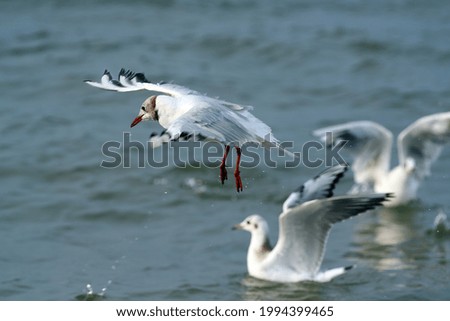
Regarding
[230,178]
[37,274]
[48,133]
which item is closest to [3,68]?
[48,133]

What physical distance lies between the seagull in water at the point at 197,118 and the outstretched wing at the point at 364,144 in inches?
91.5

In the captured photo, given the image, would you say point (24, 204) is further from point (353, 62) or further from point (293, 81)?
point (353, 62)

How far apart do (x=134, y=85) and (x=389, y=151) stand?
3069 millimetres

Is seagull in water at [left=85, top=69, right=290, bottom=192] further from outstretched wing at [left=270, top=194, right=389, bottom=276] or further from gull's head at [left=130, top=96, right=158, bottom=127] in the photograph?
outstretched wing at [left=270, top=194, right=389, bottom=276]

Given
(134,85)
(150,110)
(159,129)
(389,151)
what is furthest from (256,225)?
(159,129)

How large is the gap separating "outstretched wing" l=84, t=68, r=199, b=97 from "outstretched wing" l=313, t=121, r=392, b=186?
2.22 metres

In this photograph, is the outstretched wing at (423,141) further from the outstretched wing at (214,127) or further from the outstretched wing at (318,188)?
the outstretched wing at (214,127)

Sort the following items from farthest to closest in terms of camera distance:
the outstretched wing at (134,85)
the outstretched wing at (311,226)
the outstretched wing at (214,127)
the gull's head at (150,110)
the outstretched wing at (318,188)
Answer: the outstretched wing at (318,188), the outstretched wing at (311,226), the outstretched wing at (134,85), the gull's head at (150,110), the outstretched wing at (214,127)

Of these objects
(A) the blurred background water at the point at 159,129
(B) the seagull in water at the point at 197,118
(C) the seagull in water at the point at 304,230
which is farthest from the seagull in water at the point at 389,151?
(B) the seagull in water at the point at 197,118

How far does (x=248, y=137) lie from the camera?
4.65 m

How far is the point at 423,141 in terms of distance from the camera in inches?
306

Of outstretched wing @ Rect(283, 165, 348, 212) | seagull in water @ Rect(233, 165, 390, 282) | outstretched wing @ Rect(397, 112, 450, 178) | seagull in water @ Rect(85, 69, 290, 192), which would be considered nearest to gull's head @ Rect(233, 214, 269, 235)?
seagull in water @ Rect(233, 165, 390, 282)

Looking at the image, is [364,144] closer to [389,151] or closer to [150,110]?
[389,151]

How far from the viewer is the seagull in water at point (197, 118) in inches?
168
